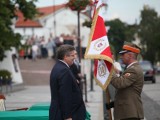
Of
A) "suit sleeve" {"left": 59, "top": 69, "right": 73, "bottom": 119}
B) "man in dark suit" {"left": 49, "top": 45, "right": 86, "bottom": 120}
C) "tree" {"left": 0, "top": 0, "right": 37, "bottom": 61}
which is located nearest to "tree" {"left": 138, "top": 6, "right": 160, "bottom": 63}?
"tree" {"left": 0, "top": 0, "right": 37, "bottom": 61}

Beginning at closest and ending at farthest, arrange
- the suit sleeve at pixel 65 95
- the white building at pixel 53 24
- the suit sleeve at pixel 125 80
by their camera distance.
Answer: the suit sleeve at pixel 65 95 → the suit sleeve at pixel 125 80 → the white building at pixel 53 24

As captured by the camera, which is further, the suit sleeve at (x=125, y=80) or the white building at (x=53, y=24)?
the white building at (x=53, y=24)

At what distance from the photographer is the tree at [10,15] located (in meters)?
24.8

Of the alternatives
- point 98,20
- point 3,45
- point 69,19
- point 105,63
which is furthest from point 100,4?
point 69,19

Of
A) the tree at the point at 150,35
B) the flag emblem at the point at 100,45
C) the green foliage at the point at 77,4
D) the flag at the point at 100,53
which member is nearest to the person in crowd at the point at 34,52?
the green foliage at the point at 77,4

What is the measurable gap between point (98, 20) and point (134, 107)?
159 cm

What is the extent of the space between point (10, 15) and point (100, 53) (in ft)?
59.1

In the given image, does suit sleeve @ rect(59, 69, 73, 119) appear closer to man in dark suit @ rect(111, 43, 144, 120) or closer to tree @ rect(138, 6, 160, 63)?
man in dark suit @ rect(111, 43, 144, 120)

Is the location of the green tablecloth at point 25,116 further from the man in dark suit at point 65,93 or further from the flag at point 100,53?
the man in dark suit at point 65,93

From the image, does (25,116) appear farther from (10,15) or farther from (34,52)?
(34,52)

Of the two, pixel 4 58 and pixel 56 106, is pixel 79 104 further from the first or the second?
pixel 4 58

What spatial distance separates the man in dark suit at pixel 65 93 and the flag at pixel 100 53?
39.6 inches

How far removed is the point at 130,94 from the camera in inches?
311

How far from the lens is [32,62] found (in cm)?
4250
